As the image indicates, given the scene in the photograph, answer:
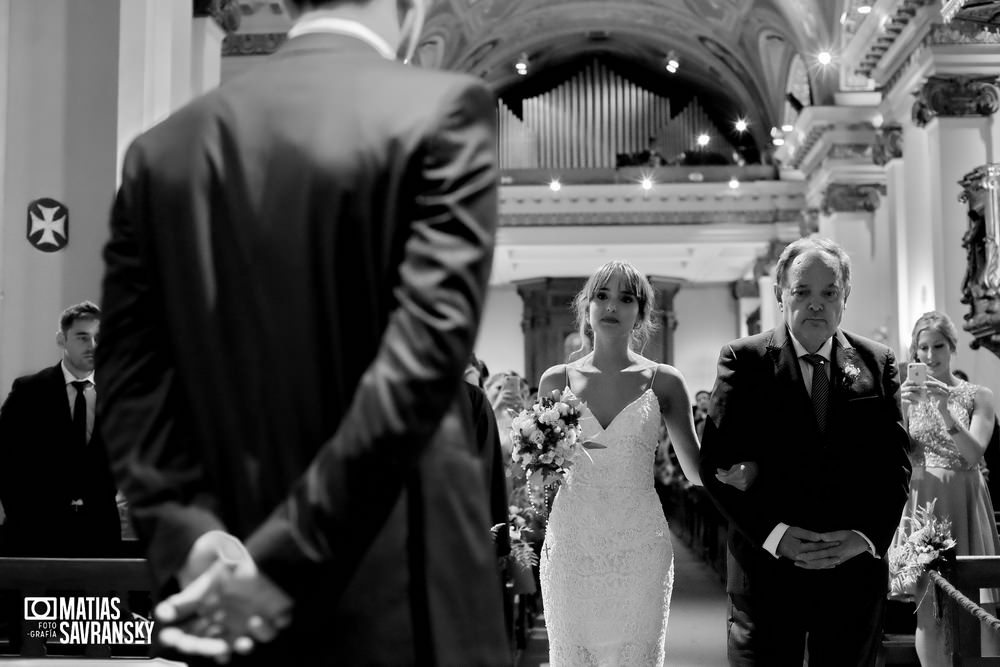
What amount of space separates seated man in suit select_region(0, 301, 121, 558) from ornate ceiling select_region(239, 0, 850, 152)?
1474cm

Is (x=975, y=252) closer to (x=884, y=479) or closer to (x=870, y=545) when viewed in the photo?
(x=884, y=479)

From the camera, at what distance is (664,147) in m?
26.3

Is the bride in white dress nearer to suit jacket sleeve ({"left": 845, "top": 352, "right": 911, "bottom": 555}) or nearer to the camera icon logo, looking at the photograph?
suit jacket sleeve ({"left": 845, "top": 352, "right": 911, "bottom": 555})

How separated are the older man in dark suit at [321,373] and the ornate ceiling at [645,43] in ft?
58.7

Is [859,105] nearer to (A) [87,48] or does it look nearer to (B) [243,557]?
(A) [87,48]

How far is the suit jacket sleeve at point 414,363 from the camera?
4.58 feet

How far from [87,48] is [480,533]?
7340mm

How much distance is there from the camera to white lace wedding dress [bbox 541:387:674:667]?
4.57m

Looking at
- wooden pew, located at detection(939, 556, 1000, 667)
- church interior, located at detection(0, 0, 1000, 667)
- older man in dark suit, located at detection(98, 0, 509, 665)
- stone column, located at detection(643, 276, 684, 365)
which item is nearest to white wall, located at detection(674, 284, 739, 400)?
church interior, located at detection(0, 0, 1000, 667)

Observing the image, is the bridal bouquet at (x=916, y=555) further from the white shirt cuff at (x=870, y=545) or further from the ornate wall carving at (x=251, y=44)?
the ornate wall carving at (x=251, y=44)

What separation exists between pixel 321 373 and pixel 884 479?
2.59m

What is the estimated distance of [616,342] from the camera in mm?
4832

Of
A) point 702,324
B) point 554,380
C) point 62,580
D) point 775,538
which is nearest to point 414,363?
point 775,538

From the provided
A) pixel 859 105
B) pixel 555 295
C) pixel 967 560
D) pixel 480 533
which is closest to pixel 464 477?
pixel 480 533
